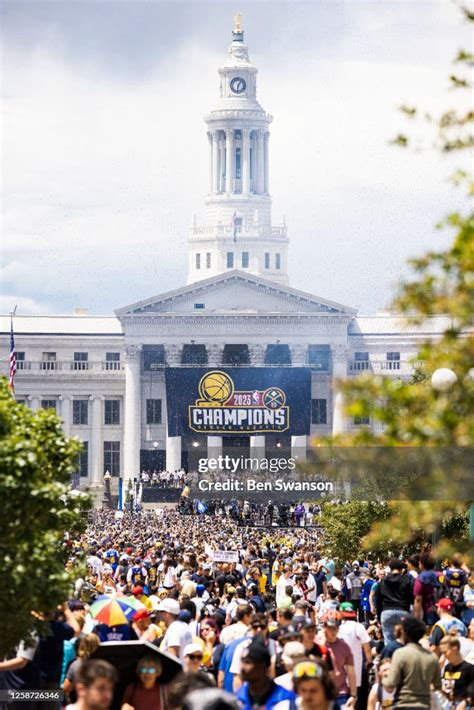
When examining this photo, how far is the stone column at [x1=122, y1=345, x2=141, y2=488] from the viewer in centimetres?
12194

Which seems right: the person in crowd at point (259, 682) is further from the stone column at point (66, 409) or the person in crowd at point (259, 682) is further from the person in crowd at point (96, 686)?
the stone column at point (66, 409)

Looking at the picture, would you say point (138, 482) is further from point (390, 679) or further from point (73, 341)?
point (390, 679)

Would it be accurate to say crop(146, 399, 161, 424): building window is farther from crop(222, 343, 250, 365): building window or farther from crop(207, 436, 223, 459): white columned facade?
crop(207, 436, 223, 459): white columned facade

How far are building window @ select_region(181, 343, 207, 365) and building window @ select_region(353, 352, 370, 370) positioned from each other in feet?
31.7

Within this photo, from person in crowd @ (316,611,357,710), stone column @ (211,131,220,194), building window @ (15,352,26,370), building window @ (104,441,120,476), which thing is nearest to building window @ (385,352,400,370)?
building window @ (104,441,120,476)

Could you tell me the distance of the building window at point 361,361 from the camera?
124625 millimetres

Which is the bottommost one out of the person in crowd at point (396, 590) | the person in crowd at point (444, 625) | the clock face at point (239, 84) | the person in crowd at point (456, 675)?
the person in crowd at point (456, 675)

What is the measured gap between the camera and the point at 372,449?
12102 mm

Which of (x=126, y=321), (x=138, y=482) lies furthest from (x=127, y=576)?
(x=126, y=321)

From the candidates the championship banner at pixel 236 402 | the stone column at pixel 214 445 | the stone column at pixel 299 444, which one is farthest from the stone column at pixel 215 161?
the championship banner at pixel 236 402

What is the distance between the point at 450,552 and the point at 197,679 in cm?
206

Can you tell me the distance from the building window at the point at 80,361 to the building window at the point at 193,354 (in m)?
6.91

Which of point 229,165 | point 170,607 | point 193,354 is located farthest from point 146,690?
point 229,165
